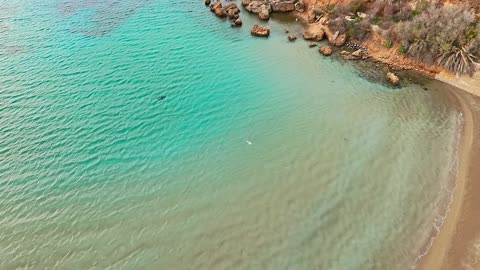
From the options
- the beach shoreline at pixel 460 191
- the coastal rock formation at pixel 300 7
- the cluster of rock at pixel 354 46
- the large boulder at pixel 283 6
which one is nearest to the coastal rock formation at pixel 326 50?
the cluster of rock at pixel 354 46

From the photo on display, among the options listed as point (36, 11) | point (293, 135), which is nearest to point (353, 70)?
point (293, 135)

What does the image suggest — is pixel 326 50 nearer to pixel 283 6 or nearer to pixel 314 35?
pixel 314 35

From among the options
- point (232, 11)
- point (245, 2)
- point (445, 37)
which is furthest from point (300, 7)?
point (445, 37)

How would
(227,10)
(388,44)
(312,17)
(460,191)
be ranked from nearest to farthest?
1. (460,191)
2. (388,44)
3. (312,17)
4. (227,10)

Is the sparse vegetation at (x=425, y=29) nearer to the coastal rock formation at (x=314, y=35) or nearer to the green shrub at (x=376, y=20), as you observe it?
the green shrub at (x=376, y=20)

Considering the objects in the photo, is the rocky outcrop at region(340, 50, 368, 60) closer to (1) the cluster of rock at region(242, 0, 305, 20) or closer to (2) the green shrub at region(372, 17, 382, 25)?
(2) the green shrub at region(372, 17, 382, 25)

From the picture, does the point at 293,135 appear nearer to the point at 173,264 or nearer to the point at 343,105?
the point at 343,105
